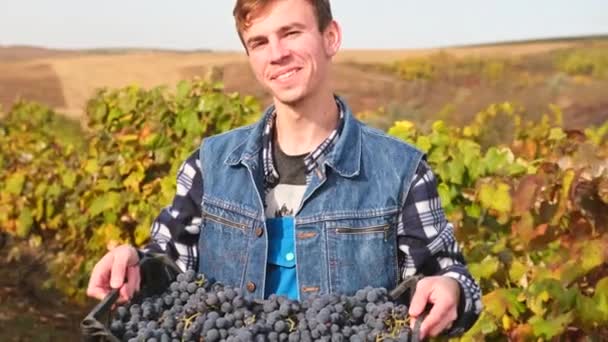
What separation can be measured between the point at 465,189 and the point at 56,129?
17.9ft

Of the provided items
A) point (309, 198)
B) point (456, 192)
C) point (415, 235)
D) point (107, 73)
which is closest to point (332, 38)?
point (309, 198)

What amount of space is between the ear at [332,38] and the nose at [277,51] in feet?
0.35

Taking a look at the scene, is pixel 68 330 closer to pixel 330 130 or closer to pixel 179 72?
pixel 330 130

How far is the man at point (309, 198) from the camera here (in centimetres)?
202

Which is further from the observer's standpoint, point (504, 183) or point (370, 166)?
point (504, 183)

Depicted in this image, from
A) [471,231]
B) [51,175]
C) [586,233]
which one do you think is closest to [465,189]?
[471,231]

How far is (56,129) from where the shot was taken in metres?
8.92

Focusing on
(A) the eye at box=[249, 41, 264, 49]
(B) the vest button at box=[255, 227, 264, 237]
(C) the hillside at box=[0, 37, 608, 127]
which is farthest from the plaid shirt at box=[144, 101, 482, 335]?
(C) the hillside at box=[0, 37, 608, 127]

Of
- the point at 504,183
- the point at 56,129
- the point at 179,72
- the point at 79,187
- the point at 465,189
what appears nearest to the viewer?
the point at 504,183

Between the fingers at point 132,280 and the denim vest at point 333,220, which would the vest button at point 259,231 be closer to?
the denim vest at point 333,220

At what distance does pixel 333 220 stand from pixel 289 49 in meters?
0.35

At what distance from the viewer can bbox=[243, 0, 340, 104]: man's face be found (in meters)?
2.01

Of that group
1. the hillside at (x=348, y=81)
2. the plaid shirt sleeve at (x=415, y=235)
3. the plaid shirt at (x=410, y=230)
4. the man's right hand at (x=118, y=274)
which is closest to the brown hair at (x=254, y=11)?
the plaid shirt at (x=410, y=230)

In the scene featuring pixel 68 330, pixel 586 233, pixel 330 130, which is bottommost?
pixel 68 330
